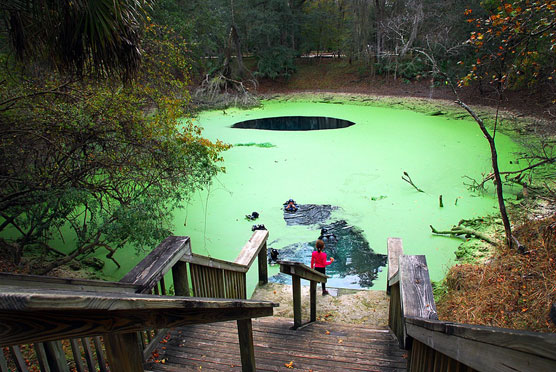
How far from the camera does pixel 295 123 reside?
56.3ft

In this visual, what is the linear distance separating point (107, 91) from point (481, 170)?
351 inches

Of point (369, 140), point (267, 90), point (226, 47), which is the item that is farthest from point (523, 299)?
point (267, 90)

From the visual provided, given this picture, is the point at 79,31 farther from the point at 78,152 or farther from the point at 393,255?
the point at 393,255

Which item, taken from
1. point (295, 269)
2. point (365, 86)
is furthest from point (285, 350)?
point (365, 86)

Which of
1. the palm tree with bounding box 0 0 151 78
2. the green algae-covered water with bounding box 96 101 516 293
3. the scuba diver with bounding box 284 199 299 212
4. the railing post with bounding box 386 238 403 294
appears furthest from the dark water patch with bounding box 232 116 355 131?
the palm tree with bounding box 0 0 151 78

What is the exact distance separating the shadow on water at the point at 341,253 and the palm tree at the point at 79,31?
153 inches

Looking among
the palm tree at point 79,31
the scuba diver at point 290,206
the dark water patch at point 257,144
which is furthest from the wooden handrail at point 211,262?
the dark water patch at point 257,144

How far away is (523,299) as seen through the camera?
3.63m

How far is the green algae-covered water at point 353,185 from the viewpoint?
22.2 ft

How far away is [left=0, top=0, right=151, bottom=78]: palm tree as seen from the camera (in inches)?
108

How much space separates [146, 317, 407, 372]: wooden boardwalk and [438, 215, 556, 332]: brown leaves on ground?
1.24 metres

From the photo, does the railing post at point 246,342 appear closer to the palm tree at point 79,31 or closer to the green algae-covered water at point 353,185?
the palm tree at point 79,31

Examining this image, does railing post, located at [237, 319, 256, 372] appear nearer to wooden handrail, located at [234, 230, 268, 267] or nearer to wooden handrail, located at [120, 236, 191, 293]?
wooden handrail, located at [120, 236, 191, 293]

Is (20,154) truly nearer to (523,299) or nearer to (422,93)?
(523,299)
